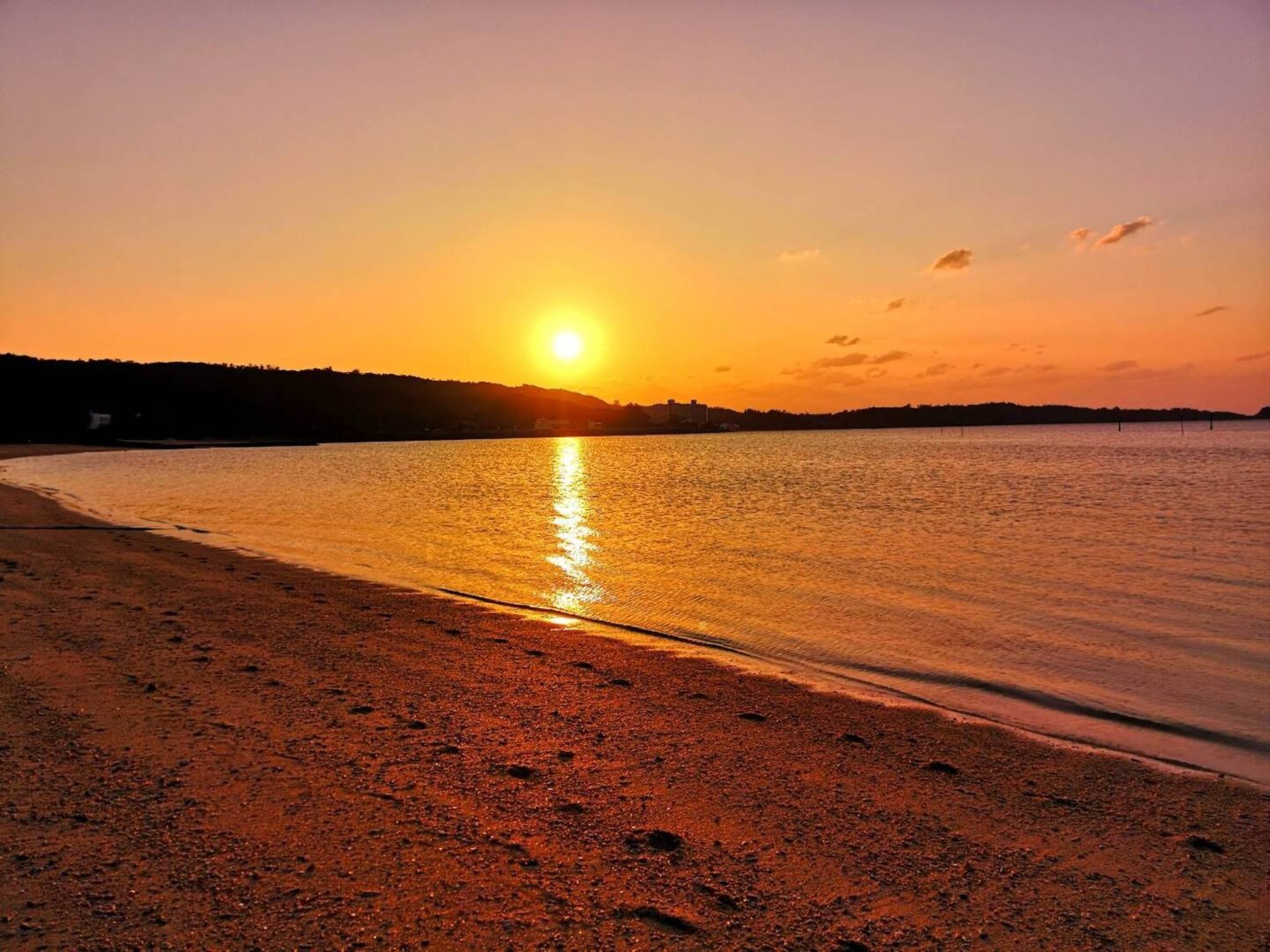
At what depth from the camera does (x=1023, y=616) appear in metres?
13.6

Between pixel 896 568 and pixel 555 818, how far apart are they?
14866mm

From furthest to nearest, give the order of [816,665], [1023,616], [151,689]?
[1023,616] < [816,665] < [151,689]

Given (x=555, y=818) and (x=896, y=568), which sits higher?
(x=555, y=818)

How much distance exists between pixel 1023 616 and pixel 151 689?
42.3 ft

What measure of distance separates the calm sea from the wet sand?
195 cm

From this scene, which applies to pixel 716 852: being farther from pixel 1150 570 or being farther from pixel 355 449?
pixel 355 449

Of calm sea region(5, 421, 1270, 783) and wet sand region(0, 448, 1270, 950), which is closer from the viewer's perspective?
wet sand region(0, 448, 1270, 950)

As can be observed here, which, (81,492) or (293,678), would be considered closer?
(293,678)

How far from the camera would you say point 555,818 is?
545 centimetres

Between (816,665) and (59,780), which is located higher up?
(59,780)

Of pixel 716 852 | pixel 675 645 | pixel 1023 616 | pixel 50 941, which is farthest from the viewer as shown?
pixel 1023 616

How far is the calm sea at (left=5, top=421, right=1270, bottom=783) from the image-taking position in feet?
31.3

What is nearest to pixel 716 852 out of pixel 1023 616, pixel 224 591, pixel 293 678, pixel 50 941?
pixel 50 941

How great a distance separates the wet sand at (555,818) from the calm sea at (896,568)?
6.41 ft
